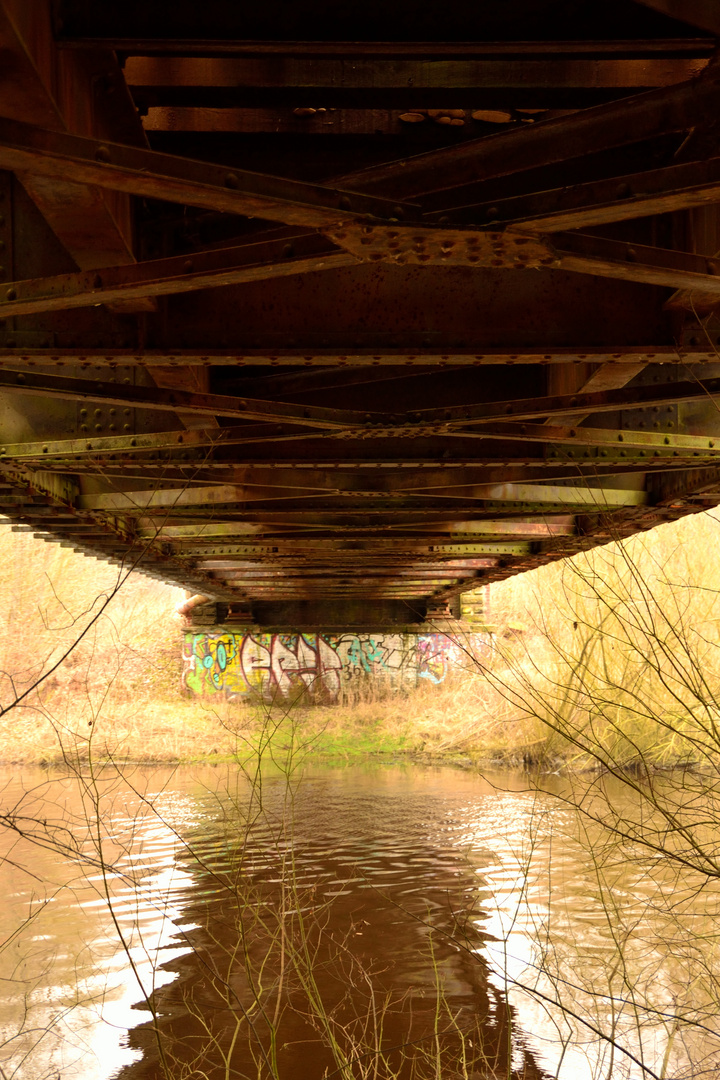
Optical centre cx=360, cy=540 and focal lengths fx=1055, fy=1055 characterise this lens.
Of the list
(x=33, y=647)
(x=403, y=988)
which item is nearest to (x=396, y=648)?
(x=33, y=647)

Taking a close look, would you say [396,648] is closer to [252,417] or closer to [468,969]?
[468,969]

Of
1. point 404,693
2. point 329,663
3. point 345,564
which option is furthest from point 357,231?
point 329,663

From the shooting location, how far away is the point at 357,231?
365 cm

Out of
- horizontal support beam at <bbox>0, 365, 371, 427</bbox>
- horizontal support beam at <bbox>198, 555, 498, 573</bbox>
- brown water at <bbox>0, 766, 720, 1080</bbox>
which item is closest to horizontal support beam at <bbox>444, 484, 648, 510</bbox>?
brown water at <bbox>0, 766, 720, 1080</bbox>

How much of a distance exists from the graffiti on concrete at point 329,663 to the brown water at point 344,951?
1069 centimetres

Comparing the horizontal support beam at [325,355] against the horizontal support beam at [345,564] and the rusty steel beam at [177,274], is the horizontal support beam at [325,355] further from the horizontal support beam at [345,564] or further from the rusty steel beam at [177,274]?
the horizontal support beam at [345,564]

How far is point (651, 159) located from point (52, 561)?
108 ft

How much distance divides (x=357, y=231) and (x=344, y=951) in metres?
6.87

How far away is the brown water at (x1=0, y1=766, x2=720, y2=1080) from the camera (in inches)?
237

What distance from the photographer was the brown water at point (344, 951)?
6.03 m

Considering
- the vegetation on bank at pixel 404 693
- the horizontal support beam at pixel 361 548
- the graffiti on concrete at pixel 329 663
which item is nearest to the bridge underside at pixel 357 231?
the horizontal support beam at pixel 361 548

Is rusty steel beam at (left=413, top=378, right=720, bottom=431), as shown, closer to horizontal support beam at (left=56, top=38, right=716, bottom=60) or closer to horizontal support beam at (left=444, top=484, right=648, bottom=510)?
horizontal support beam at (left=56, top=38, right=716, bottom=60)

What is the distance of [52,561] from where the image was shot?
115 feet

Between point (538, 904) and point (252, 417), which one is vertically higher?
point (252, 417)
